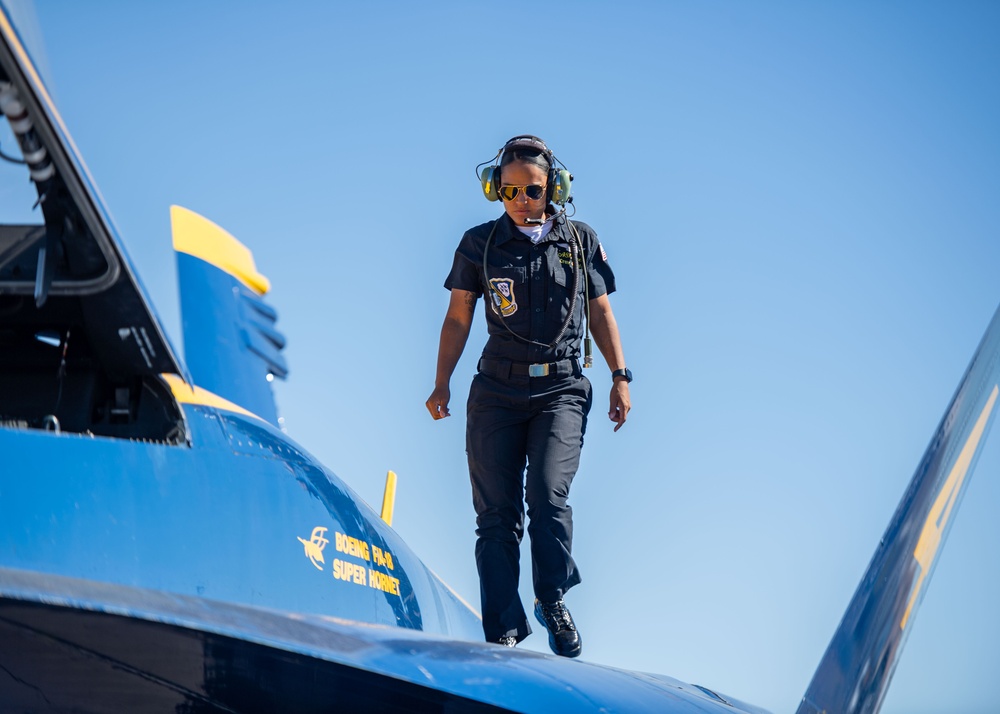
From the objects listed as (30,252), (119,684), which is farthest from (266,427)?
(119,684)

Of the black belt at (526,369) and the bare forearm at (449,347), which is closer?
the black belt at (526,369)

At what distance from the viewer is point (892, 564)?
2463mm

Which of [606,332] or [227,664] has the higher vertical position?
[606,332]

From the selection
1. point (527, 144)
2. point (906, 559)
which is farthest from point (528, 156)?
point (906, 559)

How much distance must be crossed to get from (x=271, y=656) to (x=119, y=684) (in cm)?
26

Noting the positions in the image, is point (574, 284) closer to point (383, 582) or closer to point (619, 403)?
point (619, 403)

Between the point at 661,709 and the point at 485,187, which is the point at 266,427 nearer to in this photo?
the point at 485,187

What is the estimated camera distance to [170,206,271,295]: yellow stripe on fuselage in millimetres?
5184

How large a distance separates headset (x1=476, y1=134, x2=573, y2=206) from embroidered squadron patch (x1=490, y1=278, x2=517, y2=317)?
1.09 ft

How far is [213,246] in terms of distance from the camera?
540 cm

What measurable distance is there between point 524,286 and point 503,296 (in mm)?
81

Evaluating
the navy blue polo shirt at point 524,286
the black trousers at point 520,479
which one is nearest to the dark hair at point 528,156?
the navy blue polo shirt at point 524,286

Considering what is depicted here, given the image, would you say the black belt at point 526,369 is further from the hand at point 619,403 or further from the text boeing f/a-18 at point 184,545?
the text boeing f/a-18 at point 184,545

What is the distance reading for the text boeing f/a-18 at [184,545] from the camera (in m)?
1.50
